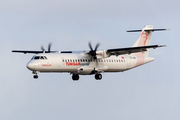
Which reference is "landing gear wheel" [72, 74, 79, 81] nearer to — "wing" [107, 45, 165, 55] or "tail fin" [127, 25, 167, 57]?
"wing" [107, 45, 165, 55]

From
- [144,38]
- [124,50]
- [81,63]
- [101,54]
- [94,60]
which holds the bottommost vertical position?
[81,63]

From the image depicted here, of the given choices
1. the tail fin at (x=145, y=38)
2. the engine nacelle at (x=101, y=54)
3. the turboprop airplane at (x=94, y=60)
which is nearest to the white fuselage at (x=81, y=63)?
the turboprop airplane at (x=94, y=60)

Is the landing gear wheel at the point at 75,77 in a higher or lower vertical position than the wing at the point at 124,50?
lower

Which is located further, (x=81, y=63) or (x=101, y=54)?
(x=101, y=54)

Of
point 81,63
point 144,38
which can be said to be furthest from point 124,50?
point 144,38

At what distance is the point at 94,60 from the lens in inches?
1451

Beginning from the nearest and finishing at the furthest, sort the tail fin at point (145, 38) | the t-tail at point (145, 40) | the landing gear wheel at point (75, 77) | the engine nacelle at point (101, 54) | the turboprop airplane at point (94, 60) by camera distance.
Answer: the turboprop airplane at point (94, 60)
the engine nacelle at point (101, 54)
the landing gear wheel at point (75, 77)
the t-tail at point (145, 40)
the tail fin at point (145, 38)

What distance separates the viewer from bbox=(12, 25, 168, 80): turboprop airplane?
34.3 metres

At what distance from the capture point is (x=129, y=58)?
128ft

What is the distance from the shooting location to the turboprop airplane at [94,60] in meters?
34.3

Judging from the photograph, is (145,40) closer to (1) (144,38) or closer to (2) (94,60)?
(1) (144,38)

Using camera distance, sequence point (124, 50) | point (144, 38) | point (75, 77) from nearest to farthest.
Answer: point (124, 50), point (75, 77), point (144, 38)

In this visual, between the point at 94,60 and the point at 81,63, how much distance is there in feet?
4.96

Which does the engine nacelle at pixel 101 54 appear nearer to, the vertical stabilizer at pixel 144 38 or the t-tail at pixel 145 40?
the t-tail at pixel 145 40
